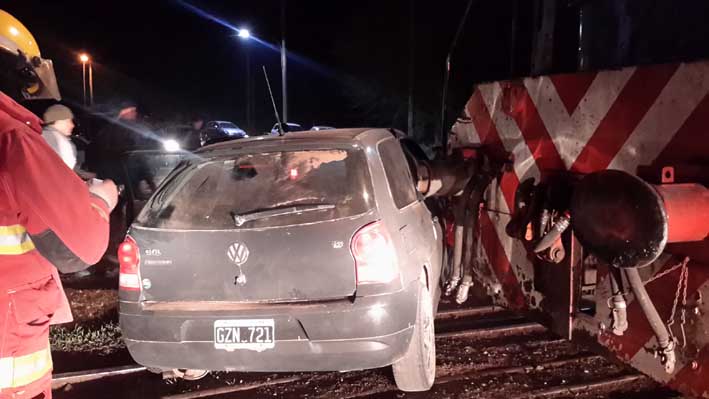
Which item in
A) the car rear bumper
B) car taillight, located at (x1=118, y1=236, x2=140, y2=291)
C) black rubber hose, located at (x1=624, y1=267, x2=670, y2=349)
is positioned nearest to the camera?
black rubber hose, located at (x1=624, y1=267, x2=670, y2=349)

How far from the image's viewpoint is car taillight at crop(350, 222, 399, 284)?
3369 millimetres

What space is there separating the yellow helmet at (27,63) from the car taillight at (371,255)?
5.56 ft

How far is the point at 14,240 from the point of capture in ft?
6.84

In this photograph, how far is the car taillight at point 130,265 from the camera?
3.61 meters

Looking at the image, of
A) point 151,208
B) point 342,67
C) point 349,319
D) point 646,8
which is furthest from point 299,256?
point 342,67

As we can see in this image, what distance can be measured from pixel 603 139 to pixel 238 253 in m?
2.23

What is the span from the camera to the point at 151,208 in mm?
3771

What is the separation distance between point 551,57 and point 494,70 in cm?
675

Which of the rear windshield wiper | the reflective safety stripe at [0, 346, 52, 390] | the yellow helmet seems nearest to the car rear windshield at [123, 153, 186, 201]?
the rear windshield wiper

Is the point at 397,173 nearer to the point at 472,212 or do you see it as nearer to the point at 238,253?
the point at 472,212

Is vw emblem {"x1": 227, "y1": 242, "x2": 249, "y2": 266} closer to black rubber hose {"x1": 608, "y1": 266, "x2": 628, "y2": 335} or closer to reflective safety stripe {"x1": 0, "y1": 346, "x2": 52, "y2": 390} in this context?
reflective safety stripe {"x1": 0, "y1": 346, "x2": 52, "y2": 390}

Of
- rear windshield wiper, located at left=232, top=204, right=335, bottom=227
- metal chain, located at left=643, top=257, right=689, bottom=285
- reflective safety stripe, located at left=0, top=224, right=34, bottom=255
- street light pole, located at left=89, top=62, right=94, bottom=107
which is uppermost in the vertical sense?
street light pole, located at left=89, top=62, right=94, bottom=107

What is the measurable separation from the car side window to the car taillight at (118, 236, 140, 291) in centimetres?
163

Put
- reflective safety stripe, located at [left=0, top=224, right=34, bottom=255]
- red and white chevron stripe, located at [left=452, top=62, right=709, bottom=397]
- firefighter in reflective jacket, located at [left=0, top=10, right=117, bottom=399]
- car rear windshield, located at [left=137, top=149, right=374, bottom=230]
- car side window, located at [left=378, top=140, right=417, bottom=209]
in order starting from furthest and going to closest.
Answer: car side window, located at [left=378, top=140, right=417, bottom=209]
car rear windshield, located at [left=137, top=149, right=374, bottom=230]
red and white chevron stripe, located at [left=452, top=62, right=709, bottom=397]
reflective safety stripe, located at [left=0, top=224, right=34, bottom=255]
firefighter in reflective jacket, located at [left=0, top=10, right=117, bottom=399]
